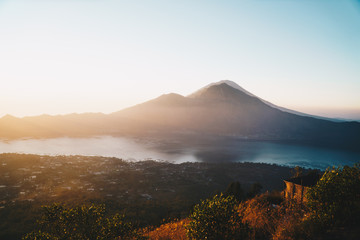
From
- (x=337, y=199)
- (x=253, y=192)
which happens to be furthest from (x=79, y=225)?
(x=253, y=192)

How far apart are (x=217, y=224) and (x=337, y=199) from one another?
349 cm

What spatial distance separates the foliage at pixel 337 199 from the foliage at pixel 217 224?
2.16m

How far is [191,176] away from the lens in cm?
5338

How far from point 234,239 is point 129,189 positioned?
3779 cm

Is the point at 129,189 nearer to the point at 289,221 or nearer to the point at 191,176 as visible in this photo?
the point at 191,176

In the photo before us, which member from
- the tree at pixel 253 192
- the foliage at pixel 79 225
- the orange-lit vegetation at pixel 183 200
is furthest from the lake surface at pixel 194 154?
the foliage at pixel 79 225

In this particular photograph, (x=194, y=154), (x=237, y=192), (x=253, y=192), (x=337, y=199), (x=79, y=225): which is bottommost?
(x=194, y=154)

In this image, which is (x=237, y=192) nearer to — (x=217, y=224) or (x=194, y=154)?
(x=217, y=224)

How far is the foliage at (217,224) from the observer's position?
17.3 feet

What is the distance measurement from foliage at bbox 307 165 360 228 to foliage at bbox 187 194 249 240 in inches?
84.8

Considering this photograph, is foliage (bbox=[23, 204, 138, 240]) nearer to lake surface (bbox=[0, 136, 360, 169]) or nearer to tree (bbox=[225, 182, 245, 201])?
tree (bbox=[225, 182, 245, 201])

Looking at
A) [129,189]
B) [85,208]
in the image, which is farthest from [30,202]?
[85,208]

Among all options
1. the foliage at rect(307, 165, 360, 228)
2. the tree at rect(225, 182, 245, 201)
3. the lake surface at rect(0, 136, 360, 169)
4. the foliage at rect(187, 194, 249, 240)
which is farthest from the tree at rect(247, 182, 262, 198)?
the lake surface at rect(0, 136, 360, 169)

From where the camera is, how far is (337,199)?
5484 mm
